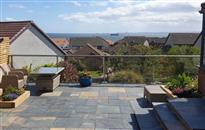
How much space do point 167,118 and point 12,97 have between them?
3.65 m

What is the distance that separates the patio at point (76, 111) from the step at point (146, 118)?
0.11m

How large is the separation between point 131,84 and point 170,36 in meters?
50.5

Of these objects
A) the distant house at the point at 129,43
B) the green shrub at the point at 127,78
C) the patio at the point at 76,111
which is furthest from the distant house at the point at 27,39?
the distant house at the point at 129,43

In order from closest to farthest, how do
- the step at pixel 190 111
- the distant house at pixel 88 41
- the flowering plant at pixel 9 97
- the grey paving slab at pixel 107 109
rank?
the step at pixel 190 111 < the grey paving slab at pixel 107 109 < the flowering plant at pixel 9 97 < the distant house at pixel 88 41

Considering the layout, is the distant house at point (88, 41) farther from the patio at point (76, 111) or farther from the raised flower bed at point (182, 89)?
the raised flower bed at point (182, 89)

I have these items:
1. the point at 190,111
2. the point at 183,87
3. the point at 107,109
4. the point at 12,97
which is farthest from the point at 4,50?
the point at 190,111

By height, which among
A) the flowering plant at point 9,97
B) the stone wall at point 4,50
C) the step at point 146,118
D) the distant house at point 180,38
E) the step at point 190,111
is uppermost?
the distant house at point 180,38

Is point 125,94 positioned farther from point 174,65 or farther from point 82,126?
point 82,126

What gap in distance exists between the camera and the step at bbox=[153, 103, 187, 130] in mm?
5734

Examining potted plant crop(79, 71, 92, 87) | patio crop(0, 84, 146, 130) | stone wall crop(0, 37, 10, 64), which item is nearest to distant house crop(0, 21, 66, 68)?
stone wall crop(0, 37, 10, 64)

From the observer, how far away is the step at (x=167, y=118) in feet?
18.8

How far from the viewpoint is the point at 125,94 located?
9.70m

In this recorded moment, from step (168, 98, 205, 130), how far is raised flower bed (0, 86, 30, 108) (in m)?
3.35

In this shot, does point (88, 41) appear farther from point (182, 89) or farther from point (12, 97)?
point (182, 89)
